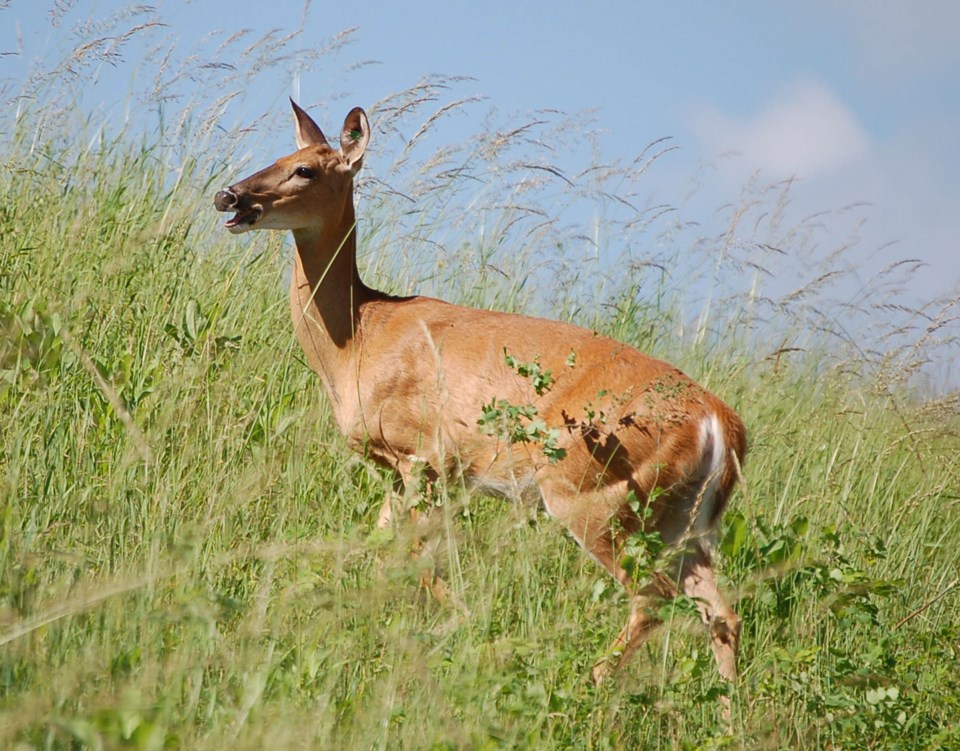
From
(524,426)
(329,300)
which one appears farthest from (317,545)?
(329,300)

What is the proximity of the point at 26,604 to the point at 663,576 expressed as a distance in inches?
90.6

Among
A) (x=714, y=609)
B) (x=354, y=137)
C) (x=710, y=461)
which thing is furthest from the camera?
(x=354, y=137)

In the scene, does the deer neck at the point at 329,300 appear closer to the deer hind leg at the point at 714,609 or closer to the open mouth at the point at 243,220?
the open mouth at the point at 243,220

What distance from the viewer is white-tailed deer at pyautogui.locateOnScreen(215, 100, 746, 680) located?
4297 mm

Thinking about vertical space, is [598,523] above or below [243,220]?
below

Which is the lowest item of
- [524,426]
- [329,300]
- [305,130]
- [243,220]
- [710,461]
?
[710,461]

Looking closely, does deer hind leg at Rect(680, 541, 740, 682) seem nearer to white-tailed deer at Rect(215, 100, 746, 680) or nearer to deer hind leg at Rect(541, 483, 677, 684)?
white-tailed deer at Rect(215, 100, 746, 680)

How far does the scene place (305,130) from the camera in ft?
18.1

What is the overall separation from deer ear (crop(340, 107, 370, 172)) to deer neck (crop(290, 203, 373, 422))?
0.78ft

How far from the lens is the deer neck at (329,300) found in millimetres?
4926

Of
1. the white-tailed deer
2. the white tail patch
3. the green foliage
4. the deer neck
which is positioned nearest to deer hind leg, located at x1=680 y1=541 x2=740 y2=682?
the white-tailed deer

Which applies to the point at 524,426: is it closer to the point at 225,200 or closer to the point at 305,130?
the point at 225,200

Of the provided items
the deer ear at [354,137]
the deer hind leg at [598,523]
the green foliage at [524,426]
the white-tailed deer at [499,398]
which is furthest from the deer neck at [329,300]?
the green foliage at [524,426]

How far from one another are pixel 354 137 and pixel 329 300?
0.77 m
